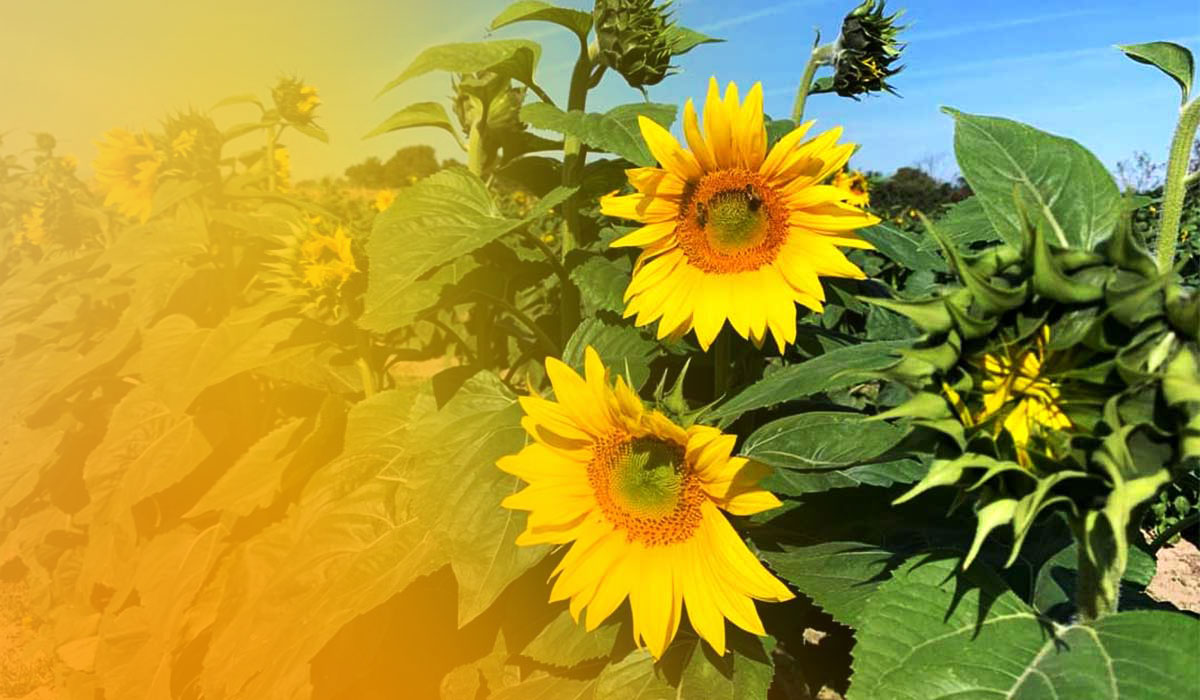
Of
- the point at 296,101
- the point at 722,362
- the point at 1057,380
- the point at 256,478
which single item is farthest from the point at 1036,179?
the point at 296,101

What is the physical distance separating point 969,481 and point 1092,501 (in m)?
0.08

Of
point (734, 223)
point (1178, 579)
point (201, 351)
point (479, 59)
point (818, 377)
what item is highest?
point (479, 59)

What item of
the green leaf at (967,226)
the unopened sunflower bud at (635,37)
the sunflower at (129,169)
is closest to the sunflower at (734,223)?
the green leaf at (967,226)

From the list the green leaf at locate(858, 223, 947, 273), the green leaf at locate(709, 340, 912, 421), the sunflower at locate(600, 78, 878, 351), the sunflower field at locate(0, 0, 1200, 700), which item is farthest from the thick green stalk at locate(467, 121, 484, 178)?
the green leaf at locate(709, 340, 912, 421)

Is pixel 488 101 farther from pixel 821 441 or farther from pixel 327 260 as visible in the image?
pixel 821 441

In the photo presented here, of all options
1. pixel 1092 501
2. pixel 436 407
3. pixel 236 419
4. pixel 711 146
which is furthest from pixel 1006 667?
pixel 236 419

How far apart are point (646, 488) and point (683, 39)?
0.70 meters

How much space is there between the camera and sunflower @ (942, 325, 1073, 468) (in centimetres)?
61

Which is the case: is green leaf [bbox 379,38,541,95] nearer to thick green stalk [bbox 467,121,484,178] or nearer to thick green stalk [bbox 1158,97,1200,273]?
thick green stalk [bbox 467,121,484,178]

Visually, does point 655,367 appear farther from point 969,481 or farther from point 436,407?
point 969,481

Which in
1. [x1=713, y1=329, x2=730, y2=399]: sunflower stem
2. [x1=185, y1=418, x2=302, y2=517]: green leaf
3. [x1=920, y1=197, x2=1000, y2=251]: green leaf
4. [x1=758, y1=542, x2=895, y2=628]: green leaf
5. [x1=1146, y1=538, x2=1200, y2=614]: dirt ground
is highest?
[x1=920, y1=197, x2=1000, y2=251]: green leaf

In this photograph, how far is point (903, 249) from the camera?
1.29 m

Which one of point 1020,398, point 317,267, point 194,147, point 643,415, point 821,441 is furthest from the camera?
point 194,147

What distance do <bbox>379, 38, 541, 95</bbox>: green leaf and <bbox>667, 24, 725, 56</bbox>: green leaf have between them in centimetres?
24
